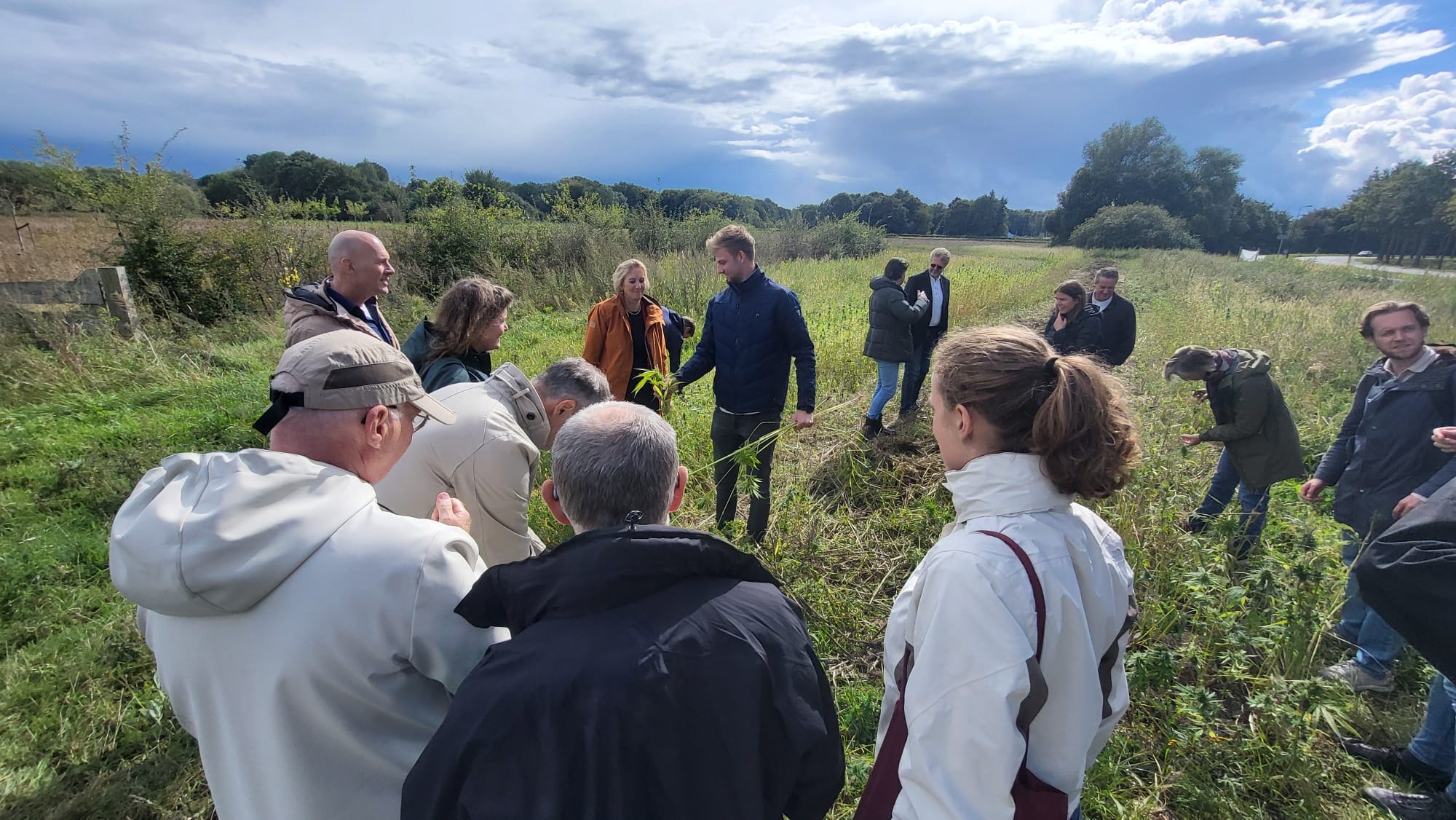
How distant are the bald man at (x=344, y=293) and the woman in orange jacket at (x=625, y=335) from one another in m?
1.45

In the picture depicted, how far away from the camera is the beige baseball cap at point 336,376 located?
49.1 inches

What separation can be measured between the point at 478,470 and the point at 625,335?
2.66 m

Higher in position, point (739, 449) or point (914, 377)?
point (914, 377)

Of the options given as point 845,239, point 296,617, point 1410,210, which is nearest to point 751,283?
point 296,617

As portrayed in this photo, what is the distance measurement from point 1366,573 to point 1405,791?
53.6 inches

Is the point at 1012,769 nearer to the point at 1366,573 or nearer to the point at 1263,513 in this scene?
the point at 1366,573

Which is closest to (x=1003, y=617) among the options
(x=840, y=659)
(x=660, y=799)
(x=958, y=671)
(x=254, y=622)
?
(x=958, y=671)

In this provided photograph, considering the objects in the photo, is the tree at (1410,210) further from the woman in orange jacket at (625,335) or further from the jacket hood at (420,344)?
the jacket hood at (420,344)

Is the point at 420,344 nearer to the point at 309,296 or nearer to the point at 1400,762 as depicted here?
the point at 309,296

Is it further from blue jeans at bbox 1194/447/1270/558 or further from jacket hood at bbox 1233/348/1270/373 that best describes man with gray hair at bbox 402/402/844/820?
jacket hood at bbox 1233/348/1270/373

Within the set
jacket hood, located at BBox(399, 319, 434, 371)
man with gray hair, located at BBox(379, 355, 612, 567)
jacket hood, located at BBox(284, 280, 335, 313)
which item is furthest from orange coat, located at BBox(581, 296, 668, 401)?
man with gray hair, located at BBox(379, 355, 612, 567)

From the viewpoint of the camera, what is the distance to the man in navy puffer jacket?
3912 millimetres

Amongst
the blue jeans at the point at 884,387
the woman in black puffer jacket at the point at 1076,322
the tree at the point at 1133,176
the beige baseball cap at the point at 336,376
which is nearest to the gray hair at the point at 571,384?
the beige baseball cap at the point at 336,376

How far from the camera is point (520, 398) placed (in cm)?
224
